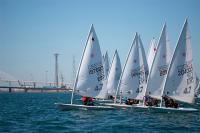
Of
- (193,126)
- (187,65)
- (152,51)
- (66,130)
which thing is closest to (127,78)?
(187,65)

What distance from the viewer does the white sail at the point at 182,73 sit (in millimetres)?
41906

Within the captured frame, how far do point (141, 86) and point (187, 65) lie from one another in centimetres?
805

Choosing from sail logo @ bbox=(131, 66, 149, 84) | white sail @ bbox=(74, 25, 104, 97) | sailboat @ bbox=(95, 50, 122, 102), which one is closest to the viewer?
white sail @ bbox=(74, 25, 104, 97)

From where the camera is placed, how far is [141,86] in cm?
4800

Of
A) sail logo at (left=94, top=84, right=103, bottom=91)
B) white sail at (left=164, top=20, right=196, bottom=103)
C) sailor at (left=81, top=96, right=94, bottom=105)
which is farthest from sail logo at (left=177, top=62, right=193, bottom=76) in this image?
sailor at (left=81, top=96, right=94, bottom=105)

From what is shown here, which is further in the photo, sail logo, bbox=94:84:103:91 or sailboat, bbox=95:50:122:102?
sailboat, bbox=95:50:122:102

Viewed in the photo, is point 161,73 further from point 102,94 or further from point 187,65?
point 102,94

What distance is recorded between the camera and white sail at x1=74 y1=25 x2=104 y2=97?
44.2 meters

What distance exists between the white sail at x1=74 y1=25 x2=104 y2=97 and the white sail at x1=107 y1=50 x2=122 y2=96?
53.7 feet

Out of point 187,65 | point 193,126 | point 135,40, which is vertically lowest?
point 193,126

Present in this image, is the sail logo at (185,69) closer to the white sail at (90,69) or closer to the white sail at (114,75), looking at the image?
the white sail at (90,69)

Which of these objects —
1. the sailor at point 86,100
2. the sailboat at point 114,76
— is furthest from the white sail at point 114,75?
the sailor at point 86,100

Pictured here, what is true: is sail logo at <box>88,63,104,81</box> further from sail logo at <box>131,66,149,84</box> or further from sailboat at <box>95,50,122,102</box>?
sailboat at <box>95,50,122,102</box>

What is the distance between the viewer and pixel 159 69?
149ft
